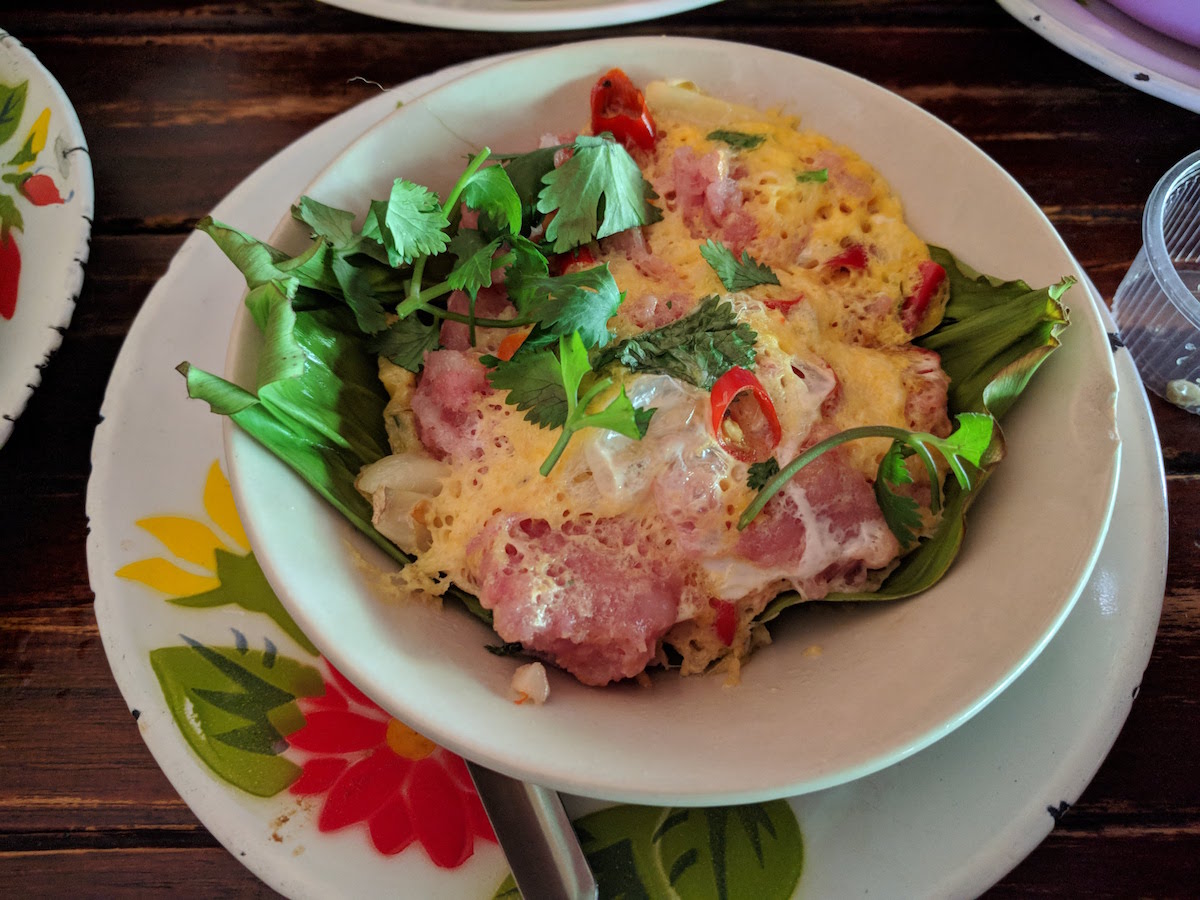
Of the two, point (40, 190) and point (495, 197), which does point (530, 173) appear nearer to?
point (495, 197)

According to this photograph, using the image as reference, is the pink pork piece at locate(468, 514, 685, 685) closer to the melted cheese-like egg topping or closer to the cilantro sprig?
the melted cheese-like egg topping

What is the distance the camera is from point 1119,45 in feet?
8.22

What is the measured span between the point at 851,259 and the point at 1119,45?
142cm

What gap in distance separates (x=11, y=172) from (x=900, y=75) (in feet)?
8.77

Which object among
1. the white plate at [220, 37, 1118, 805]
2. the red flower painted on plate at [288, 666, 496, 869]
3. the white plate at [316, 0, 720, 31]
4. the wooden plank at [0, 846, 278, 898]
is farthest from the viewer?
the white plate at [316, 0, 720, 31]

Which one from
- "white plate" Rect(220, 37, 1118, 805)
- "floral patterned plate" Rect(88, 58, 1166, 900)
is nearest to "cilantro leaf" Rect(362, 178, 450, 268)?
"white plate" Rect(220, 37, 1118, 805)

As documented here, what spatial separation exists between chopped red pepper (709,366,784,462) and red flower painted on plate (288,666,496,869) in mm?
807

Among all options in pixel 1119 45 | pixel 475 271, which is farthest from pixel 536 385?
pixel 1119 45

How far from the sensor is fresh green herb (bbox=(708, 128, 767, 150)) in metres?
2.00

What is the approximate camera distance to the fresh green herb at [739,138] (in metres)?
2.00

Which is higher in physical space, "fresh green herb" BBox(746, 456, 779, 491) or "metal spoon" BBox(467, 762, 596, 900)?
"fresh green herb" BBox(746, 456, 779, 491)

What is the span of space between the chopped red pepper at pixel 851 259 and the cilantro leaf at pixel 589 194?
0.46 meters

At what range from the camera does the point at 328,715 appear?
5.59 ft

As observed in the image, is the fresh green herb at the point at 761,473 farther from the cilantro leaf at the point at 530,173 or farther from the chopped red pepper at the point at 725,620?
Result: the cilantro leaf at the point at 530,173
